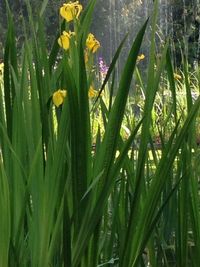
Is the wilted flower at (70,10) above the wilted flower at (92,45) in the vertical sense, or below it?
above

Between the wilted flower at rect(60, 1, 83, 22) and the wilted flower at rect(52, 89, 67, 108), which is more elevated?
the wilted flower at rect(60, 1, 83, 22)

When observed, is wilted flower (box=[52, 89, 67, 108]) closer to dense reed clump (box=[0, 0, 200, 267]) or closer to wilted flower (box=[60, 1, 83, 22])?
dense reed clump (box=[0, 0, 200, 267])

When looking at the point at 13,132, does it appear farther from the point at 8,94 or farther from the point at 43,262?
the point at 43,262

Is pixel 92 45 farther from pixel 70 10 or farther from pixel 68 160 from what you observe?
pixel 68 160

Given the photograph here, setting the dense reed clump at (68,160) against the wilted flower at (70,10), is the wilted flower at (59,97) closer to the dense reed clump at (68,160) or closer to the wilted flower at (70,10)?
the dense reed clump at (68,160)

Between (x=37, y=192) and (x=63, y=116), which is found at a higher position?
(x=63, y=116)

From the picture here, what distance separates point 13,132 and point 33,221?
157mm

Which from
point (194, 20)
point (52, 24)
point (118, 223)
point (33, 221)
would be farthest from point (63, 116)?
point (194, 20)

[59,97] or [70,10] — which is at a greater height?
[70,10]

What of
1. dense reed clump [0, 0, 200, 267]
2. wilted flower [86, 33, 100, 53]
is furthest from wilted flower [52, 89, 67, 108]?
wilted flower [86, 33, 100, 53]

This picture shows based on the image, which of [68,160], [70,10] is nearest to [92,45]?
[70,10]

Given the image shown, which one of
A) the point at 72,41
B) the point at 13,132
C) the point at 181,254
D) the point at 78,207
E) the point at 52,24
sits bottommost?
the point at 181,254

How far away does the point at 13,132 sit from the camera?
3.28 feet

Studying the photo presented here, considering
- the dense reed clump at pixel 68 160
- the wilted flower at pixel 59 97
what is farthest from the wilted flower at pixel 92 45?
the wilted flower at pixel 59 97
